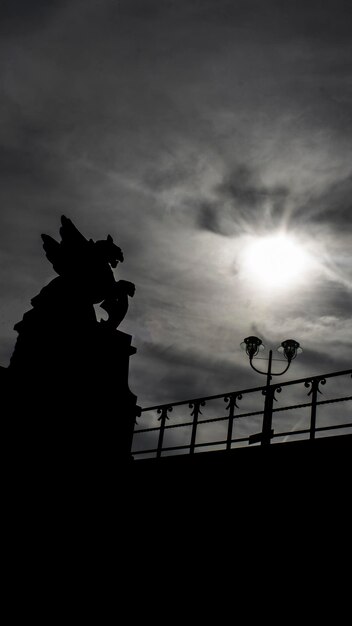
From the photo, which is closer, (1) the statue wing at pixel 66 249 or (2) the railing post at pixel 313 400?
(2) the railing post at pixel 313 400

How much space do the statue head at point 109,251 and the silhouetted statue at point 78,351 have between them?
0.02m

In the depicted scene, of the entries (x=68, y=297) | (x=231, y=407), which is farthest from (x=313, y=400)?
(x=68, y=297)

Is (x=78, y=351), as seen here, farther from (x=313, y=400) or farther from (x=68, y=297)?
(x=313, y=400)

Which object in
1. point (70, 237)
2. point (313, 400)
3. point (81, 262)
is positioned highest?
point (70, 237)

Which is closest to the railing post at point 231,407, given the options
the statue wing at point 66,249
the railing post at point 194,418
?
the railing post at point 194,418

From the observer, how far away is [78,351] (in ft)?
38.1

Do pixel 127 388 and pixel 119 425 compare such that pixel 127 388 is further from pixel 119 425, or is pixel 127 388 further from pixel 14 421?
pixel 14 421

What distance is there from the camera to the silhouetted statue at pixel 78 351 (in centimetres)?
1107

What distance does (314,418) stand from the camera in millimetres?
10242

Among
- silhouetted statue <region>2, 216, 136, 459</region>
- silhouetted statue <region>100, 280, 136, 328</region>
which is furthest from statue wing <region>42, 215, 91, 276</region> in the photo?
silhouetted statue <region>100, 280, 136, 328</region>

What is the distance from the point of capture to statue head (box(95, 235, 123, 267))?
1256 centimetres

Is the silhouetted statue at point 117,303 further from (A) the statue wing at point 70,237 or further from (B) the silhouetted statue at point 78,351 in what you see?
(A) the statue wing at point 70,237

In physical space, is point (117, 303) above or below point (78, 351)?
above

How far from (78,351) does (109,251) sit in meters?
2.19
